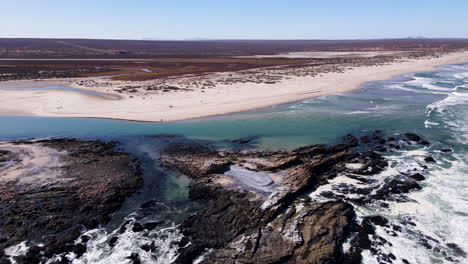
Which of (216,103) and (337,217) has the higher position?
(216,103)

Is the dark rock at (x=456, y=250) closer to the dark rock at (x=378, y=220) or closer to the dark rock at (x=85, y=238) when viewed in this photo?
the dark rock at (x=378, y=220)

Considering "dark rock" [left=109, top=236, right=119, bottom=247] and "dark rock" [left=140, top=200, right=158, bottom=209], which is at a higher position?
"dark rock" [left=140, top=200, right=158, bottom=209]

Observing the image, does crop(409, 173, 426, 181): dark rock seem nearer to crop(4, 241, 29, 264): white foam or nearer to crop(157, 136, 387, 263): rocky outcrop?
crop(157, 136, 387, 263): rocky outcrop

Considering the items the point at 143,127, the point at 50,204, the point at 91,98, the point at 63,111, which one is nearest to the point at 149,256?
the point at 50,204

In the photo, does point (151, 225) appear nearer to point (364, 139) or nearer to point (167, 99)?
point (364, 139)

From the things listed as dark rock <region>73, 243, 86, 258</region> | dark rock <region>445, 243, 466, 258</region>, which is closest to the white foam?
dark rock <region>73, 243, 86, 258</region>

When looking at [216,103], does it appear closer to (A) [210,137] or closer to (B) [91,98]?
(A) [210,137]

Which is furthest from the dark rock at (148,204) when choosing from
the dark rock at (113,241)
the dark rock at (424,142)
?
the dark rock at (424,142)
